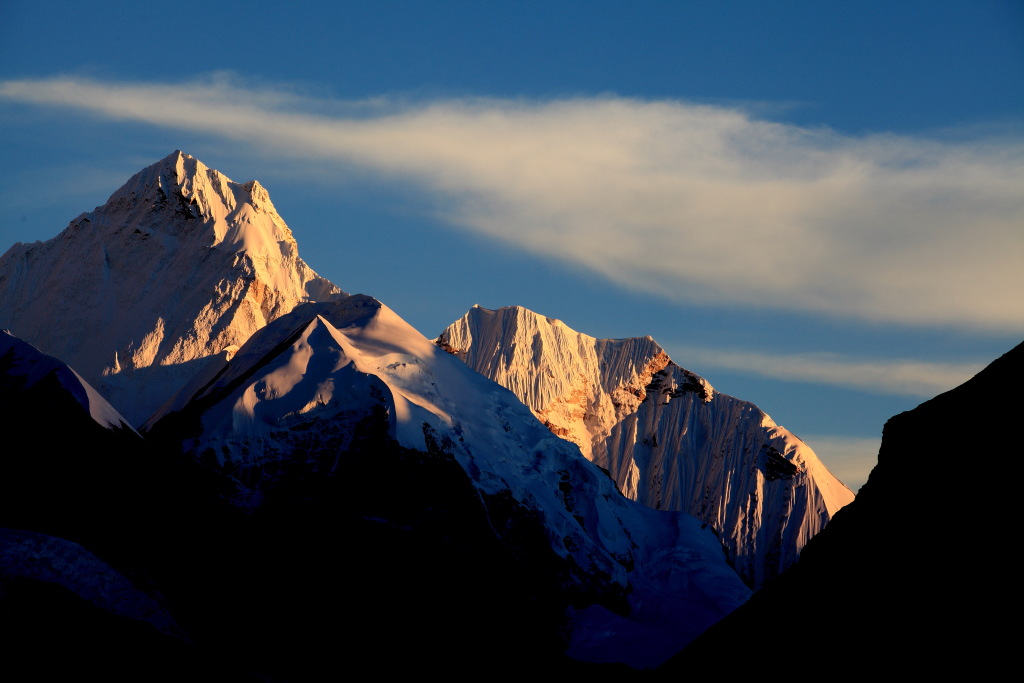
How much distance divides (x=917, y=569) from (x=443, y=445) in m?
43.4

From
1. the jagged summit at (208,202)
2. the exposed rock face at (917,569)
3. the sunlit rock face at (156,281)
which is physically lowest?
the exposed rock face at (917,569)

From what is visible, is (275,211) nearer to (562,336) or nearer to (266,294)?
(266,294)

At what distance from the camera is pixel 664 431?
162 meters

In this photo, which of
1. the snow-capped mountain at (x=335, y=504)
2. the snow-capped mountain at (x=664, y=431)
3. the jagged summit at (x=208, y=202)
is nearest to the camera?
the snow-capped mountain at (x=335, y=504)

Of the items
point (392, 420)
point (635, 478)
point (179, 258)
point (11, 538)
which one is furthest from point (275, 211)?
point (11, 538)

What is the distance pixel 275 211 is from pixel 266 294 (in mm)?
14724

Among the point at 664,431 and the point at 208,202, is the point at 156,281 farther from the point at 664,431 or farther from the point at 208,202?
the point at 664,431

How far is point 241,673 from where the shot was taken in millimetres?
64438

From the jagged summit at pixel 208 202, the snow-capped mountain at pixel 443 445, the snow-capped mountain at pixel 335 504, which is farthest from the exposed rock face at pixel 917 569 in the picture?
the jagged summit at pixel 208 202

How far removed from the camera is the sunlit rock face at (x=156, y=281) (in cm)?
10419

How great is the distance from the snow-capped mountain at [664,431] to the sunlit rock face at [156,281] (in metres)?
41.3

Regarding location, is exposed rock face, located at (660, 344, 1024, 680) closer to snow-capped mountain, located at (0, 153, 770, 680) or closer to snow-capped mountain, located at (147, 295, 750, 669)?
snow-capped mountain, located at (0, 153, 770, 680)

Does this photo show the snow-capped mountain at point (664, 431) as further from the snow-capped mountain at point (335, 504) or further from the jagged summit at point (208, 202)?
the jagged summit at point (208, 202)

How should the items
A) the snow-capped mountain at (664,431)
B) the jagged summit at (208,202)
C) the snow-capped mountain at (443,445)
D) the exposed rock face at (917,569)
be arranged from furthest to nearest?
the snow-capped mountain at (664,431), the jagged summit at (208,202), the snow-capped mountain at (443,445), the exposed rock face at (917,569)
